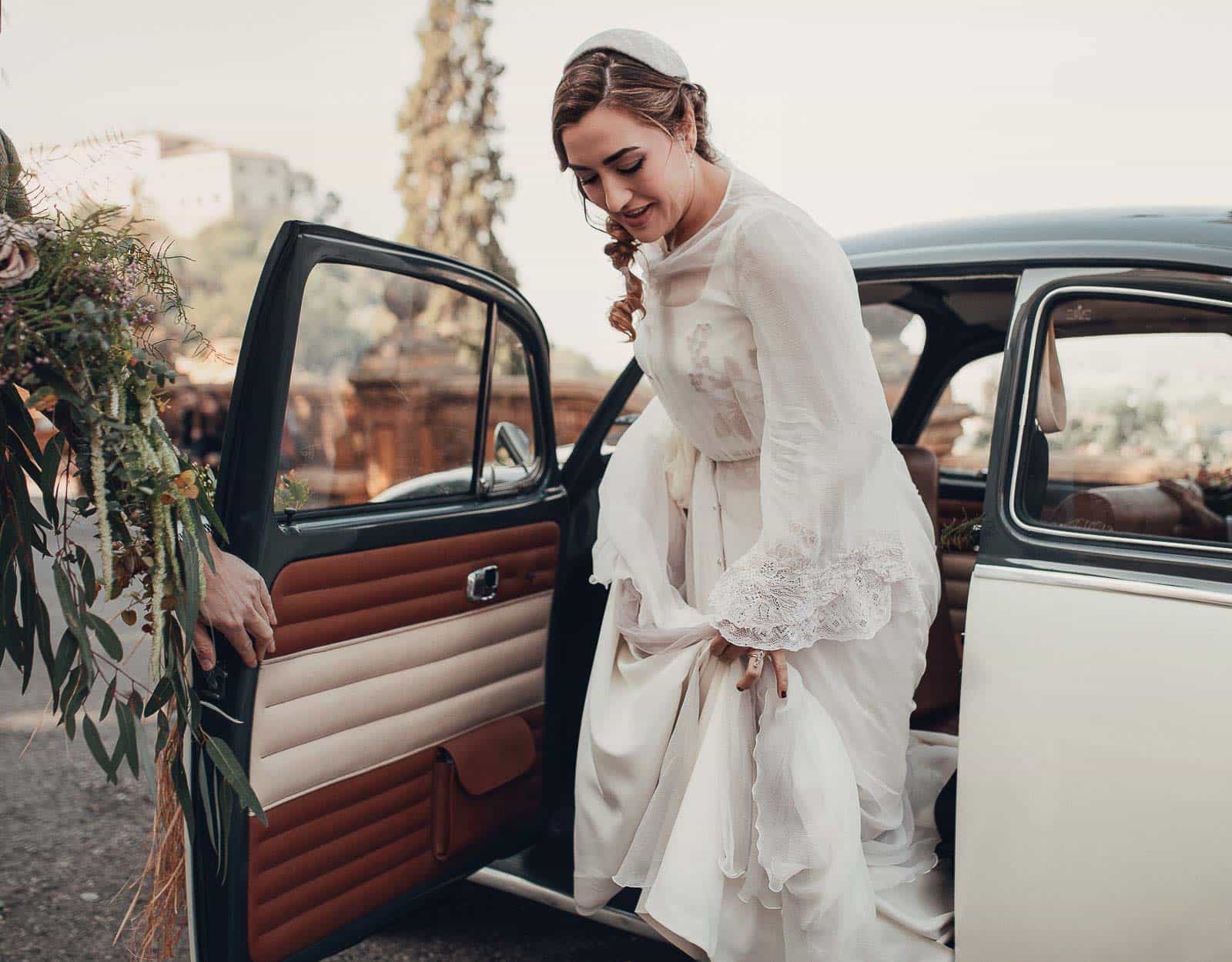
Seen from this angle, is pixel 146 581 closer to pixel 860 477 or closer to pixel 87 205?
pixel 87 205

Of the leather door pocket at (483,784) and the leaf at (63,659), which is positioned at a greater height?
the leaf at (63,659)

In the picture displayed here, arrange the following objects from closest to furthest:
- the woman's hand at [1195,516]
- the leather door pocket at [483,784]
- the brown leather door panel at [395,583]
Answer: the brown leather door panel at [395,583]
the leather door pocket at [483,784]
the woman's hand at [1195,516]

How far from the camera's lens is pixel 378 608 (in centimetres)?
227

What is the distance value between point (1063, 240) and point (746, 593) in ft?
3.32

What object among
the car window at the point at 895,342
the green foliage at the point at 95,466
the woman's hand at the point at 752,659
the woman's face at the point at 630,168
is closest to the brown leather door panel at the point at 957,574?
the car window at the point at 895,342

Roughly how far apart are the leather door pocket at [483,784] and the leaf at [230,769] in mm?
665

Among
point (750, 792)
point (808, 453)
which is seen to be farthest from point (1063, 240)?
point (750, 792)

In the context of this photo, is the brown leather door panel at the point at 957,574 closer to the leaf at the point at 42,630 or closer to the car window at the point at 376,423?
the car window at the point at 376,423

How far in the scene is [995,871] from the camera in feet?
6.55

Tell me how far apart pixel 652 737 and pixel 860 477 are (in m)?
0.70

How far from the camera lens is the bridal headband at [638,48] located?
79.4 inches

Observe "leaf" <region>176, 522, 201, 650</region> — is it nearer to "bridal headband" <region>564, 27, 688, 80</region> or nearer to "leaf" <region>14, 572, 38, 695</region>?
"leaf" <region>14, 572, 38, 695</region>

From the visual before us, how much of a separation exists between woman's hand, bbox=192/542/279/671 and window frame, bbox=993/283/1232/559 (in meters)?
1.48

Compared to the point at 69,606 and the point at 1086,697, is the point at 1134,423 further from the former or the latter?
the point at 69,606
